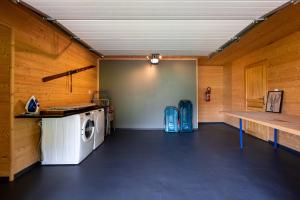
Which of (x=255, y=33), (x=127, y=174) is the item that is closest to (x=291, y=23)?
(x=255, y=33)

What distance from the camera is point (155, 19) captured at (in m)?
3.13

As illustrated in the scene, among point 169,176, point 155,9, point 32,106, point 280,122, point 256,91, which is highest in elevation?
point 155,9

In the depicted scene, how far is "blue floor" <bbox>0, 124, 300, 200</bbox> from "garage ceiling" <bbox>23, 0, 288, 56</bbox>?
8.08 ft

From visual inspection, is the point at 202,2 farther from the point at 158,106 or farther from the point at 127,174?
the point at 158,106

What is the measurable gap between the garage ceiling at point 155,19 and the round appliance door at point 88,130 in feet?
5.99

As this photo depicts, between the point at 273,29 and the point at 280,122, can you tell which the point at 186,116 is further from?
the point at 280,122

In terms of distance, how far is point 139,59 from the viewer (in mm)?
7117

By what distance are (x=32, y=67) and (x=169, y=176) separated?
286 centimetres

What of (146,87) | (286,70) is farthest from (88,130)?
(286,70)

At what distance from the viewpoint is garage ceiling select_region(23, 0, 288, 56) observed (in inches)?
104

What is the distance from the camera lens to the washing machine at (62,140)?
3430 mm

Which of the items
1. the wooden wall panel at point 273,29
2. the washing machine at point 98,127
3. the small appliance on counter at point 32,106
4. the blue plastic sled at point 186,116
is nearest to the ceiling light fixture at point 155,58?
the blue plastic sled at point 186,116

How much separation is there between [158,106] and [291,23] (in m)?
4.55

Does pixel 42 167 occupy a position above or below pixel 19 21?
below
